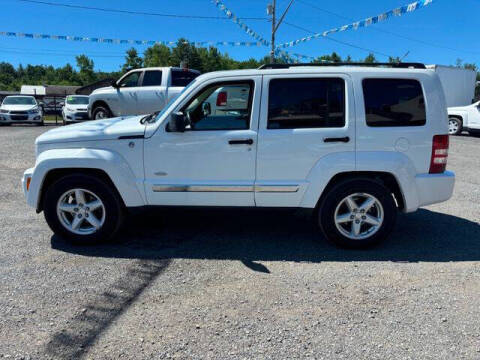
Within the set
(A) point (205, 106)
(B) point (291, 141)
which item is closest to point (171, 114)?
(A) point (205, 106)

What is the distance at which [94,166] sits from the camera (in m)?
4.20

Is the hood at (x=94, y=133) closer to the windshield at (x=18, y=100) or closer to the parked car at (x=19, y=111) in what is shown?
the parked car at (x=19, y=111)

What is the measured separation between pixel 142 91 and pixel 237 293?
9893 millimetres

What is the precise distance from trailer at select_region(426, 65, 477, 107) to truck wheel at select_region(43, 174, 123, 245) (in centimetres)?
2098

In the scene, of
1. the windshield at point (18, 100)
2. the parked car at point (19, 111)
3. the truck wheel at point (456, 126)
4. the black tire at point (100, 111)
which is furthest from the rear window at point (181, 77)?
the windshield at point (18, 100)

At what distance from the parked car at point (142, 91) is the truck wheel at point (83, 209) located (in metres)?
7.94

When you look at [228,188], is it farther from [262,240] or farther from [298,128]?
[298,128]

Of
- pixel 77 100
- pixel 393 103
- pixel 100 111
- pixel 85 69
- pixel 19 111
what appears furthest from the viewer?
pixel 85 69

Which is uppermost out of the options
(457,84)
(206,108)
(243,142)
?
(457,84)

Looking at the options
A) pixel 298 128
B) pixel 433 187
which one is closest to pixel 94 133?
pixel 298 128

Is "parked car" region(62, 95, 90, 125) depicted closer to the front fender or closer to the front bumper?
the front bumper

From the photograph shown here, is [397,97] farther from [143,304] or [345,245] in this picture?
[143,304]

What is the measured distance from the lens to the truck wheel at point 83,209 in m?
4.28

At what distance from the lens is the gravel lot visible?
271 centimetres
